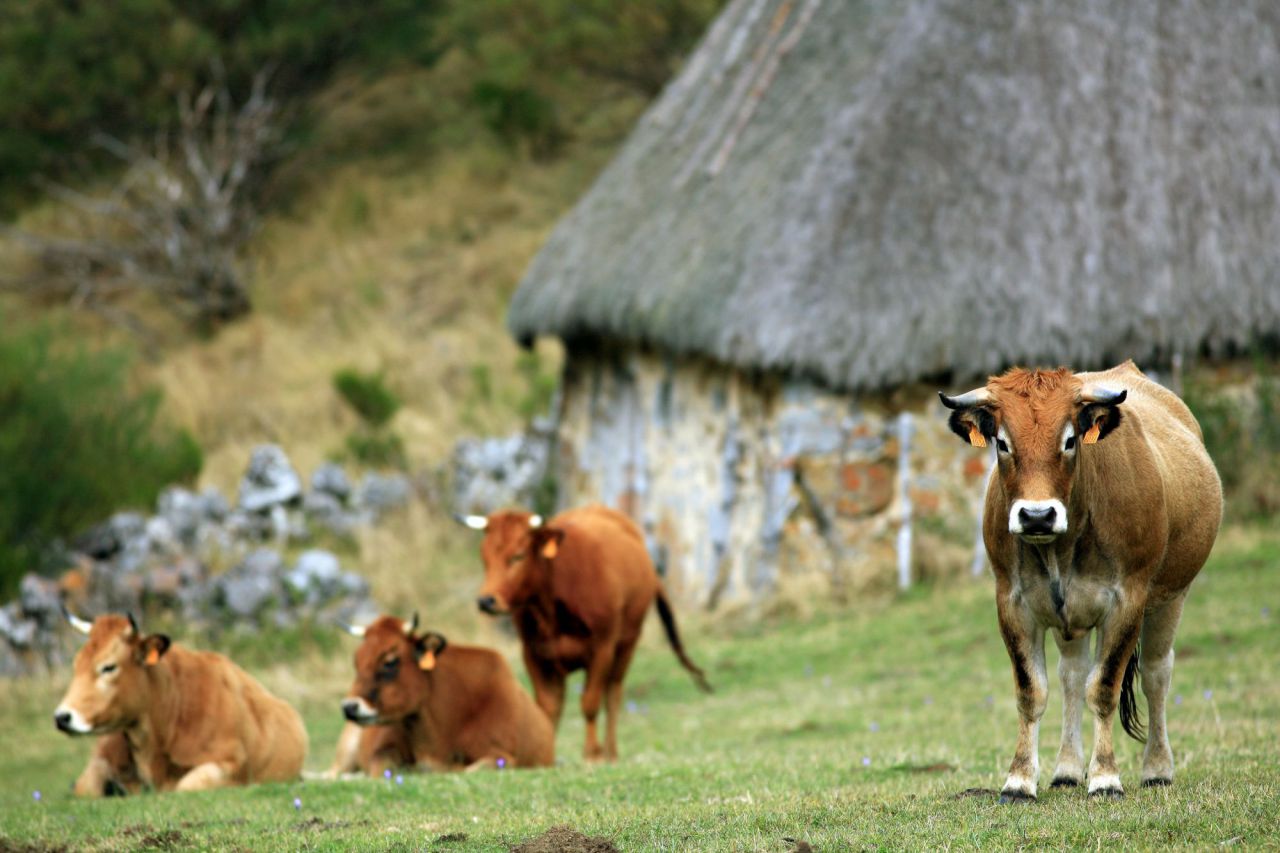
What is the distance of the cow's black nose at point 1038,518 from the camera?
564cm

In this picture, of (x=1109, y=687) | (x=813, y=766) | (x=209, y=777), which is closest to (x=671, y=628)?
(x=813, y=766)

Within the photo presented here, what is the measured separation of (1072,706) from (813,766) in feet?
6.55

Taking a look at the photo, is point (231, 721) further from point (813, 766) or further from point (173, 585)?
point (173, 585)

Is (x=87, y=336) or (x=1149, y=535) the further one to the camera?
(x=87, y=336)

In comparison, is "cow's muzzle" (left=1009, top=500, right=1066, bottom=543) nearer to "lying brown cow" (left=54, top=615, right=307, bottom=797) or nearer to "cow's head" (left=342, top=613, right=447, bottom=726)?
"cow's head" (left=342, top=613, right=447, bottom=726)

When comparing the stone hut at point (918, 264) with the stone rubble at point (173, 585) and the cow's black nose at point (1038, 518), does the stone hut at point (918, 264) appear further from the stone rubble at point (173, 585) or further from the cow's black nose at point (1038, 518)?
the cow's black nose at point (1038, 518)

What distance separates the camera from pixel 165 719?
902 cm

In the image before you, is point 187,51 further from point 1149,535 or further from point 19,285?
point 1149,535

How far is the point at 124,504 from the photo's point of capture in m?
18.7

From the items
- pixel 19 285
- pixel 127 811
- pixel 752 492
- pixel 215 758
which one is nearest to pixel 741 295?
pixel 752 492

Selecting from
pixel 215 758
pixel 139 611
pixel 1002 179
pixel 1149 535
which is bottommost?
pixel 139 611

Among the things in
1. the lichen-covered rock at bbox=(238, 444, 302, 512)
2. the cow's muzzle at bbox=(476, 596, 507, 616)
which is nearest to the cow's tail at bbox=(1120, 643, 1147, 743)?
the cow's muzzle at bbox=(476, 596, 507, 616)

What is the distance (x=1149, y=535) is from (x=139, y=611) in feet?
37.5

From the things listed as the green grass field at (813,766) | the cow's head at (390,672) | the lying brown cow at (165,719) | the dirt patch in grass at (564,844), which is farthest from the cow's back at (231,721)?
the dirt patch in grass at (564,844)
